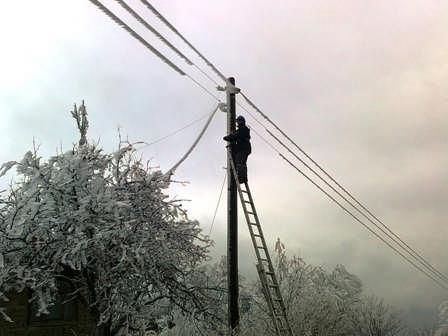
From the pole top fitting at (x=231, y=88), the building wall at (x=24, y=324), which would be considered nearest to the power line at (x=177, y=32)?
the pole top fitting at (x=231, y=88)

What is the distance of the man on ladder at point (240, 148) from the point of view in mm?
14141

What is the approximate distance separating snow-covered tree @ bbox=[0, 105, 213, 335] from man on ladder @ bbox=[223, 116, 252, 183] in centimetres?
239

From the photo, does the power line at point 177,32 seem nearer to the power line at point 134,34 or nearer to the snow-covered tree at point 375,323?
the power line at point 134,34

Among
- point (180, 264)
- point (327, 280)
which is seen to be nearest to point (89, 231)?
point (180, 264)

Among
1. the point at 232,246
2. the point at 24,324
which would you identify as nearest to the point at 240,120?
the point at 232,246

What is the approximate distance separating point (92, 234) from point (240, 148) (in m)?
4.15

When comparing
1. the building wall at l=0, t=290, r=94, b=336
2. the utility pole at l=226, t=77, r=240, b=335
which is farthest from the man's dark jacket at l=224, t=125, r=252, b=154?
the building wall at l=0, t=290, r=94, b=336

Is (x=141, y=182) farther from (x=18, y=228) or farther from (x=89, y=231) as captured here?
(x=18, y=228)

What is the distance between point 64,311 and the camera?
20.0 meters

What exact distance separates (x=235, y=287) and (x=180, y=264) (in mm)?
3159

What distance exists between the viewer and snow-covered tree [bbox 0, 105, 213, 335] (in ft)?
43.7

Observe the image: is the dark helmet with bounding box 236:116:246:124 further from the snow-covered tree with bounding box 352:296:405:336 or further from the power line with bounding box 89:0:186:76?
the snow-covered tree with bounding box 352:296:405:336

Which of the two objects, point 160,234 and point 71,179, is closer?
point 71,179

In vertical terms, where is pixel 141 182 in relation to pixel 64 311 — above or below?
above
